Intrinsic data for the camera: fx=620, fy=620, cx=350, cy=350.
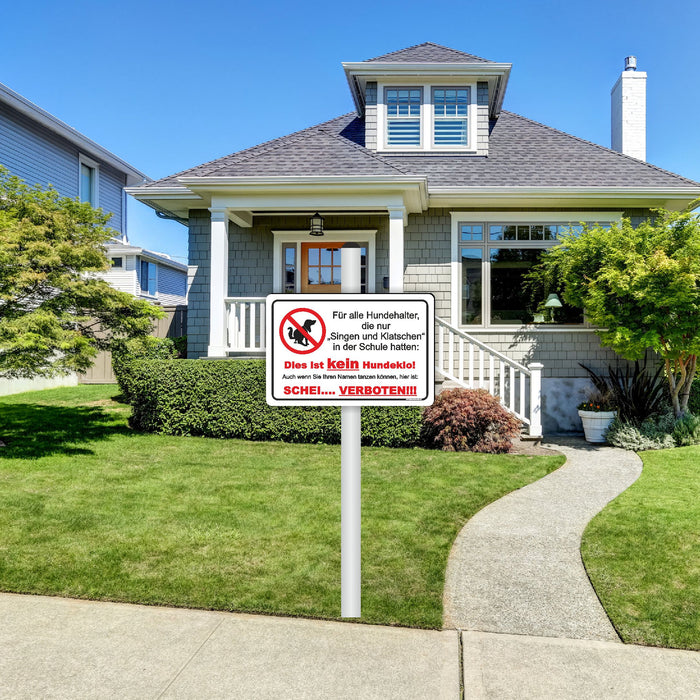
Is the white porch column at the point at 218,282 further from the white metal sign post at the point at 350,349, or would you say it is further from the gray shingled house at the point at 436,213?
the white metal sign post at the point at 350,349

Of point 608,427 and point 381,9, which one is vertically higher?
point 381,9

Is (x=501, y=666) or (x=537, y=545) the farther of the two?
(x=537, y=545)

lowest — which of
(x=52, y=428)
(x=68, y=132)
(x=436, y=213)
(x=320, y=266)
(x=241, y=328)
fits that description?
(x=52, y=428)

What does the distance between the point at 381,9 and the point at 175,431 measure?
27.1 feet

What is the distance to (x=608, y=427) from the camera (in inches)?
376

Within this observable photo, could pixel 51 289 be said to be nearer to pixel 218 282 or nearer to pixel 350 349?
pixel 218 282

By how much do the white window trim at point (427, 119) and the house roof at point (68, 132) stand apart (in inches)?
403

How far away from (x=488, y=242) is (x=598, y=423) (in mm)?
3687

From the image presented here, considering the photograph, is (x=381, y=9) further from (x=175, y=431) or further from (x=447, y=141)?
(x=175, y=431)

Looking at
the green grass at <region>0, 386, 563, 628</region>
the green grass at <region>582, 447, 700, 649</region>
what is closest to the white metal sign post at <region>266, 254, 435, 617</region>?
the green grass at <region>0, 386, 563, 628</region>

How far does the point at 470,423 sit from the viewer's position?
27.0ft

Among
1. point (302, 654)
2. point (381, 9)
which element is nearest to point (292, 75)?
point (381, 9)

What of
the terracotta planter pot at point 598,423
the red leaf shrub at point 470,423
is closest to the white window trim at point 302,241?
the red leaf shrub at point 470,423

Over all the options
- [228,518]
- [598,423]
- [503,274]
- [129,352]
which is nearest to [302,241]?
→ [503,274]
